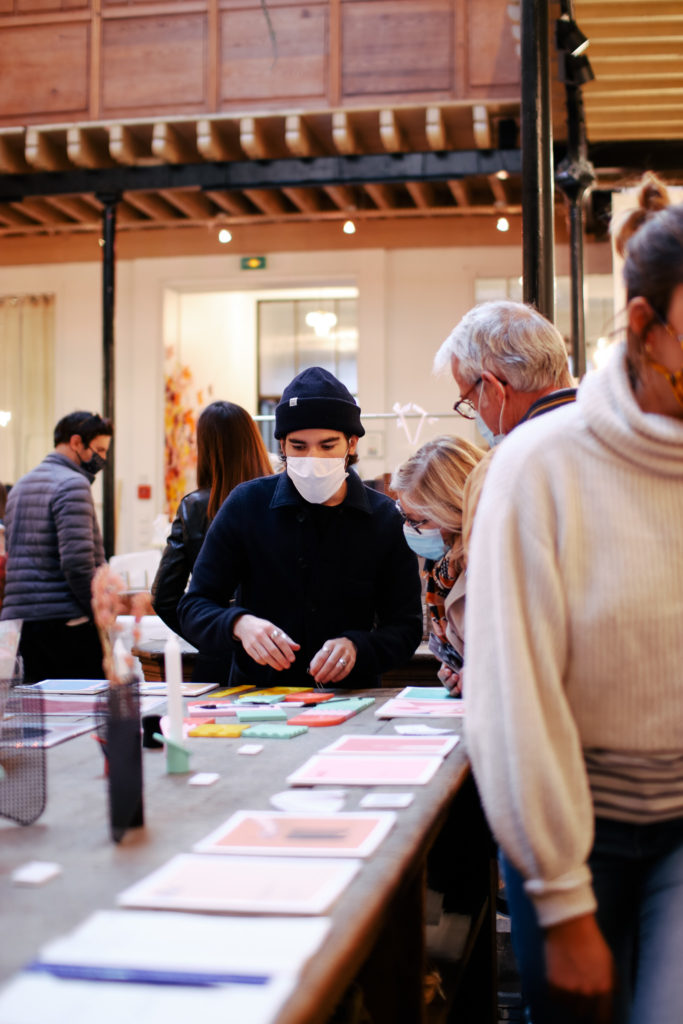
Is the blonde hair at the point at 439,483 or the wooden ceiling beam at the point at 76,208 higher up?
the wooden ceiling beam at the point at 76,208

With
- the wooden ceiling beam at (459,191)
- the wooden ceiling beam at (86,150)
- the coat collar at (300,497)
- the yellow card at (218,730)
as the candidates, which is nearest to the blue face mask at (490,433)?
the coat collar at (300,497)

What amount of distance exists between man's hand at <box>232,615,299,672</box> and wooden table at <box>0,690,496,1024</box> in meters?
0.25

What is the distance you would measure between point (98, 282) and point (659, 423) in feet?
34.3

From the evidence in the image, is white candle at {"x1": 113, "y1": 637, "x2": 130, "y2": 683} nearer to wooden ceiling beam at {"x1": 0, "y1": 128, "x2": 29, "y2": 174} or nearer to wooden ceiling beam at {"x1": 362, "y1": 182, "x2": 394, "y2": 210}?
wooden ceiling beam at {"x1": 362, "y1": 182, "x2": 394, "y2": 210}

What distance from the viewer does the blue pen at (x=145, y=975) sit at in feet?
3.72

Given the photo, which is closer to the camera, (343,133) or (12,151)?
(343,133)

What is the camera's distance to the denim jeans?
1.45 m

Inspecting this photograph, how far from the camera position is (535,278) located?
4719 mm

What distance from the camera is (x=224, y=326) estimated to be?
1195cm

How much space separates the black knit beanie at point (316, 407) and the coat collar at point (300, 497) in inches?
5.4

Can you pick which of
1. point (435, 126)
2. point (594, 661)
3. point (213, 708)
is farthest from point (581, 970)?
point (435, 126)

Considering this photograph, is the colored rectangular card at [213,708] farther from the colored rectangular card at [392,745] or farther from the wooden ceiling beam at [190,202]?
the wooden ceiling beam at [190,202]

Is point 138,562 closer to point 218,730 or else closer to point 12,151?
point 12,151

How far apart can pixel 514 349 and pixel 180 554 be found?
6.64 ft
